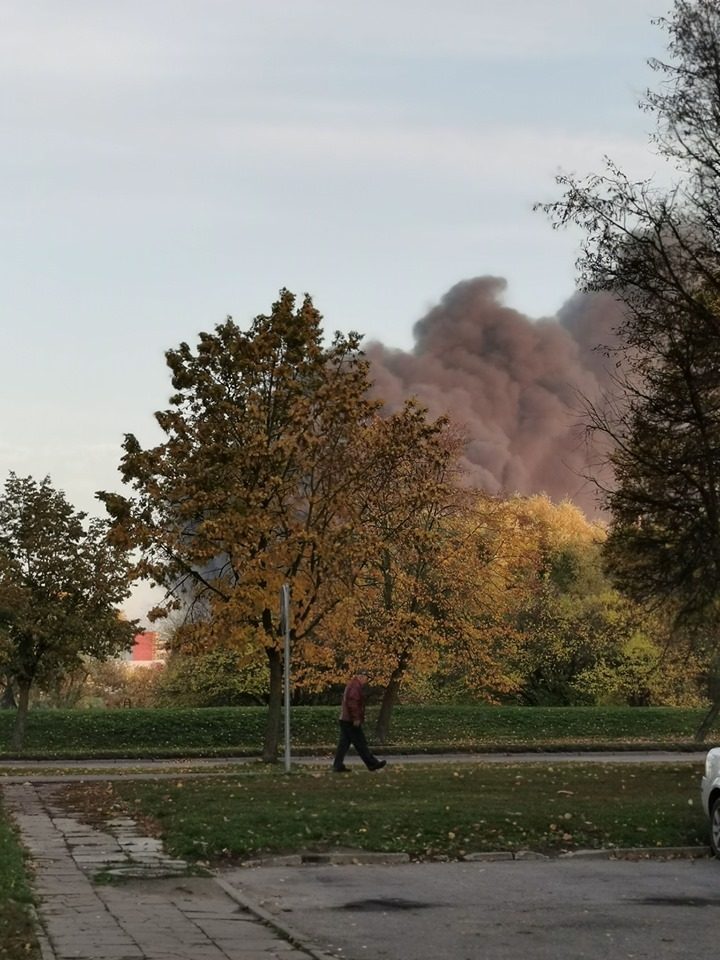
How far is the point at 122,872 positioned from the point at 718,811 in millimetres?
5856

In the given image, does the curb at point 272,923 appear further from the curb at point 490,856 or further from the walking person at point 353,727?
the walking person at point 353,727

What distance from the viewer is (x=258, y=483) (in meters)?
27.8

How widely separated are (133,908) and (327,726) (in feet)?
120

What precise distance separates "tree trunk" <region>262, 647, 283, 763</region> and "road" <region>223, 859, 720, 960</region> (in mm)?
15544

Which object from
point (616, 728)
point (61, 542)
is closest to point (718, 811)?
point (61, 542)

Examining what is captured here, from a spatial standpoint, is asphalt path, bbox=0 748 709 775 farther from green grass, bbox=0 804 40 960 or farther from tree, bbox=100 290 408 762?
green grass, bbox=0 804 40 960

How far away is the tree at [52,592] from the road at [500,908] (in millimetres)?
25573

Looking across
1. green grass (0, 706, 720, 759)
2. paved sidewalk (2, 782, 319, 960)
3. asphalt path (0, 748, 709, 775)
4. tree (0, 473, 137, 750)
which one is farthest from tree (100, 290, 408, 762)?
green grass (0, 706, 720, 759)

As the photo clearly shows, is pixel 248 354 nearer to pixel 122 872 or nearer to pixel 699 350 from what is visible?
pixel 699 350

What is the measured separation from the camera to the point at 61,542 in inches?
1532

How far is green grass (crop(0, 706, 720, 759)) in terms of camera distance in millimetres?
44750

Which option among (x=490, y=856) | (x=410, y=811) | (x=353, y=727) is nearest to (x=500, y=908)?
(x=490, y=856)

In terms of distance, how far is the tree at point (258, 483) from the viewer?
27.7 meters

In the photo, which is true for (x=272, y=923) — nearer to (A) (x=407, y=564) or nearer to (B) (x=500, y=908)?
(B) (x=500, y=908)
